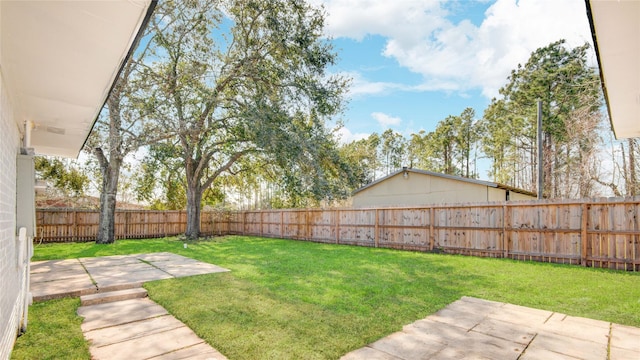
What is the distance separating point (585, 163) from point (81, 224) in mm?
19922

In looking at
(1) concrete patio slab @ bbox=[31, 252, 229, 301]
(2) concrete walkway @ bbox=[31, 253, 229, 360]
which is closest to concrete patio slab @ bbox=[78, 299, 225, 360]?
(2) concrete walkway @ bbox=[31, 253, 229, 360]

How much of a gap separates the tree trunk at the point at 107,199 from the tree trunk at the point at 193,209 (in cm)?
281

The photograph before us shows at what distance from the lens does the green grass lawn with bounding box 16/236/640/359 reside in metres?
2.93

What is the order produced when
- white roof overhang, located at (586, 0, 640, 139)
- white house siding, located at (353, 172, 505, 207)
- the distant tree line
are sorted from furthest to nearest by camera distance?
1. white house siding, located at (353, 172, 505, 207)
2. the distant tree line
3. white roof overhang, located at (586, 0, 640, 139)

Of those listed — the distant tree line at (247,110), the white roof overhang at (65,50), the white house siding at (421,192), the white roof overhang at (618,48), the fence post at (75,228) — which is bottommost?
the fence post at (75,228)

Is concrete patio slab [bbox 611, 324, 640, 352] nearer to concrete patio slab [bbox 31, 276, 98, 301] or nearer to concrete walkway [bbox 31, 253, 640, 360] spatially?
concrete walkway [bbox 31, 253, 640, 360]

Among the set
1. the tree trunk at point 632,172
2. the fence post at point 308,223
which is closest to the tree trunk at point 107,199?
the fence post at point 308,223

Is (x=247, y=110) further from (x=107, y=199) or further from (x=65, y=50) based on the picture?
(x=65, y=50)

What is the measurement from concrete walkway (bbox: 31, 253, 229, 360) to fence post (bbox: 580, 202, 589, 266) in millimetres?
7145

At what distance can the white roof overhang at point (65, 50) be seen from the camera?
1550 millimetres

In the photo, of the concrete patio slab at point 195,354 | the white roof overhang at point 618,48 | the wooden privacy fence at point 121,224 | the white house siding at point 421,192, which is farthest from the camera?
the wooden privacy fence at point 121,224

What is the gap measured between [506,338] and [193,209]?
13.5 meters

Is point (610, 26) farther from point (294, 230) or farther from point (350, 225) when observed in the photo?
point (294, 230)

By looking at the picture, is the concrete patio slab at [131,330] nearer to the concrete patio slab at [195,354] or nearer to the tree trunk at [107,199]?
the concrete patio slab at [195,354]
